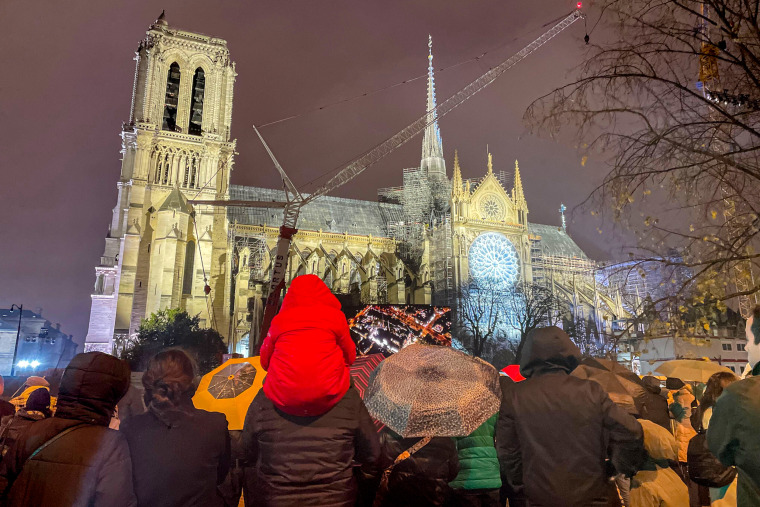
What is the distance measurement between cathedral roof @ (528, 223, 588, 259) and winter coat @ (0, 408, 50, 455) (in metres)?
60.6

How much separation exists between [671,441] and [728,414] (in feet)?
6.49

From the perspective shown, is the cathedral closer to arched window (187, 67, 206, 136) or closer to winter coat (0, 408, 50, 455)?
arched window (187, 67, 206, 136)

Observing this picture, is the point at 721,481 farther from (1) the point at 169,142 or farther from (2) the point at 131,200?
(1) the point at 169,142

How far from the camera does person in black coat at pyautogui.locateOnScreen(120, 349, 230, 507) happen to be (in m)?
2.90

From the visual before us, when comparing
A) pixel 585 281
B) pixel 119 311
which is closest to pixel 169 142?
Answer: pixel 119 311

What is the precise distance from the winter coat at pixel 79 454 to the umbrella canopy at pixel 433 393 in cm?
159

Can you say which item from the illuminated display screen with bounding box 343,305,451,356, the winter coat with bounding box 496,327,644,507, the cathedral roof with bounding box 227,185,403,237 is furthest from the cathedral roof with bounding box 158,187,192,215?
the winter coat with bounding box 496,327,644,507

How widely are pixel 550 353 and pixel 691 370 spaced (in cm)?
648

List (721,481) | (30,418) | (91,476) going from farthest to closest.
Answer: (30,418) < (721,481) < (91,476)

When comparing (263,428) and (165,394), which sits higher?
(165,394)

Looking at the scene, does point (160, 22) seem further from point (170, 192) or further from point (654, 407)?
point (654, 407)

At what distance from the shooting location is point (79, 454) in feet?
7.88

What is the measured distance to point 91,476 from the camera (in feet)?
7.87

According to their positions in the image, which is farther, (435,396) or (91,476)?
(435,396)
